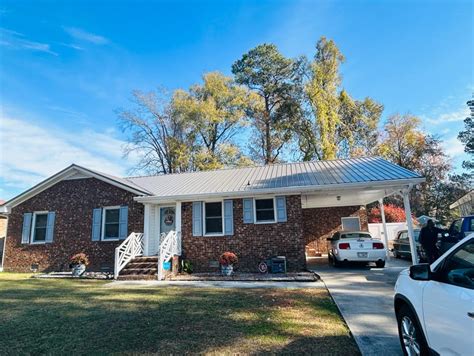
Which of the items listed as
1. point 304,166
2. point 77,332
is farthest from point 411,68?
point 77,332

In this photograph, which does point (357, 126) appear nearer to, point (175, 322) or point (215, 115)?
point (215, 115)

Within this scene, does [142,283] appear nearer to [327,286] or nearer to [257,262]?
[257,262]

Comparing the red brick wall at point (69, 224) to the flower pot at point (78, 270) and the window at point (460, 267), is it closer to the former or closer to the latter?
the flower pot at point (78, 270)

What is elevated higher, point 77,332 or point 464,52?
point 464,52

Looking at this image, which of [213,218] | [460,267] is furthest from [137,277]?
[460,267]

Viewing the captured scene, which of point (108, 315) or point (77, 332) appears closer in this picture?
point (77, 332)

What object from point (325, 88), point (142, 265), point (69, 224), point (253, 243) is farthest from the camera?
point (325, 88)

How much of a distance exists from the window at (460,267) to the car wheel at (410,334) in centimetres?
76

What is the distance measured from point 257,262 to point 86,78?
11.6m

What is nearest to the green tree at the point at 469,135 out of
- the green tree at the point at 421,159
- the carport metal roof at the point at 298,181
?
the green tree at the point at 421,159

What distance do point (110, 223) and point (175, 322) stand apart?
9306mm

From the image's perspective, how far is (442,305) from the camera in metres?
2.54

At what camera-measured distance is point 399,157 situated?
2764 cm

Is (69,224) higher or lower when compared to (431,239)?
higher
